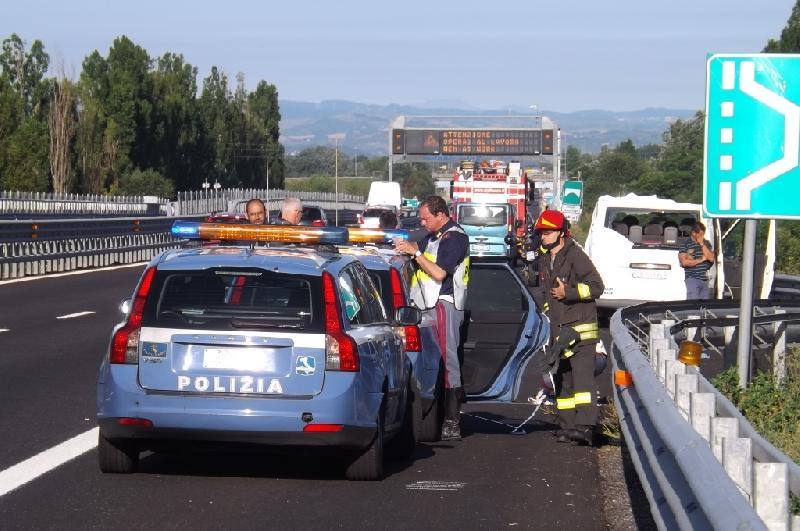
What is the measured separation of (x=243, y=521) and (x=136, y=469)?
1703 mm

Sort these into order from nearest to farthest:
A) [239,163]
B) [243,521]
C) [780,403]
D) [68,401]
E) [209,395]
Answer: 1. [243,521]
2. [209,395]
3. [780,403]
4. [68,401]
5. [239,163]

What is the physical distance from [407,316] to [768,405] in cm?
259

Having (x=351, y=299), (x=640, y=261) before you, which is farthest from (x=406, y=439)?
(x=640, y=261)

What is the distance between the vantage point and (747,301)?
995 cm

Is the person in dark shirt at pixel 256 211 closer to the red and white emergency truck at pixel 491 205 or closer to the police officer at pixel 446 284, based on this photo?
the police officer at pixel 446 284

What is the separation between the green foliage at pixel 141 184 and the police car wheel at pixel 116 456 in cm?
8232

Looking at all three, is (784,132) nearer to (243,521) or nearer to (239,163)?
(243,521)

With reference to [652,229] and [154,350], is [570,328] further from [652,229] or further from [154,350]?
[652,229]

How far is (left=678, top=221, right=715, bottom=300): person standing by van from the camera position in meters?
20.3

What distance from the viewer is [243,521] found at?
7906mm

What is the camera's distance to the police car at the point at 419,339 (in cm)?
1079

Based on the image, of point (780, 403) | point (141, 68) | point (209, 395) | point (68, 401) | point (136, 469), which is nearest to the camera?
point (209, 395)


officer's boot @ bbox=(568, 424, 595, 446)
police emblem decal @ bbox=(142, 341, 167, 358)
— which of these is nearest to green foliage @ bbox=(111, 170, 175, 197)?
officer's boot @ bbox=(568, 424, 595, 446)

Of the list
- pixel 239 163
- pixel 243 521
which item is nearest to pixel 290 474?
pixel 243 521
